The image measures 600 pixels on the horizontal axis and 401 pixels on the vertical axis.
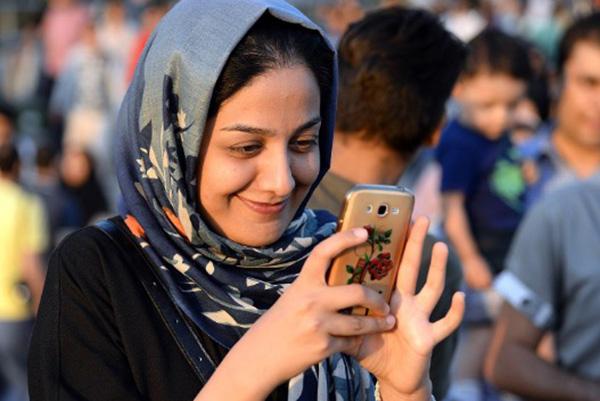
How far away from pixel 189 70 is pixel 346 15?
522 inches

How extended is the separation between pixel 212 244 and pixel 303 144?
0.27 m

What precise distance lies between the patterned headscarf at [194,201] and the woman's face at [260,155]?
1.4 inches

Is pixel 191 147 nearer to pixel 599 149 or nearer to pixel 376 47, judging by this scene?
pixel 376 47

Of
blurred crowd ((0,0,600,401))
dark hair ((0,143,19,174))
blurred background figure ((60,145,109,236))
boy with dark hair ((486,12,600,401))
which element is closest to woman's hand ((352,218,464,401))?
blurred crowd ((0,0,600,401))

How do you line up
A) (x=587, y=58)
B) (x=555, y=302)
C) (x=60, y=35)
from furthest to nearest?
(x=60, y=35), (x=587, y=58), (x=555, y=302)

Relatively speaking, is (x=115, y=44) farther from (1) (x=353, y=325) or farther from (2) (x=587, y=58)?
(1) (x=353, y=325)

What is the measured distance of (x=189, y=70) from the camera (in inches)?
99.8

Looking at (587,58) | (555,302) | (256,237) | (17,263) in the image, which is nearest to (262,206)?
(256,237)

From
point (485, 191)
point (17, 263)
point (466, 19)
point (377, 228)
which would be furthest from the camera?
point (466, 19)

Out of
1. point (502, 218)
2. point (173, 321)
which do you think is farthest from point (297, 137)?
point (502, 218)

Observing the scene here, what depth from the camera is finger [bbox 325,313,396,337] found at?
7.25 ft

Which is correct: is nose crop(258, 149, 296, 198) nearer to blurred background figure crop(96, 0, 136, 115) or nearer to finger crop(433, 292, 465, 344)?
finger crop(433, 292, 465, 344)

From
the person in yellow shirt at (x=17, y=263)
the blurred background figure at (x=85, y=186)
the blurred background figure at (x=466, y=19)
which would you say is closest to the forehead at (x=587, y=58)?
the person in yellow shirt at (x=17, y=263)

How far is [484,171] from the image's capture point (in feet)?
22.6
